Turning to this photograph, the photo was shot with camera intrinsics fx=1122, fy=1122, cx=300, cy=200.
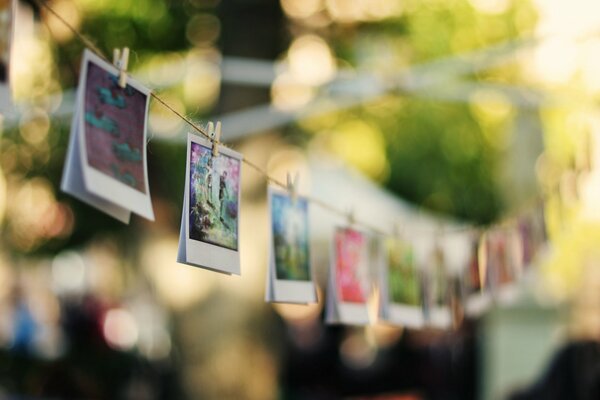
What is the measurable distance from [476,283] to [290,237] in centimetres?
160

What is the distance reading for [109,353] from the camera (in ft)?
33.3

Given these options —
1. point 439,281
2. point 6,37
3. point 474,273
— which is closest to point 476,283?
point 474,273

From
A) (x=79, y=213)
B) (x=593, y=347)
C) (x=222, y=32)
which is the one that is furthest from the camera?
(x=79, y=213)

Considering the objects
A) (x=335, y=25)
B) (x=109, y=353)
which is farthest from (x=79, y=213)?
(x=335, y=25)

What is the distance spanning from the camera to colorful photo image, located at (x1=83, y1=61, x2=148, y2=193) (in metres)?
2.29

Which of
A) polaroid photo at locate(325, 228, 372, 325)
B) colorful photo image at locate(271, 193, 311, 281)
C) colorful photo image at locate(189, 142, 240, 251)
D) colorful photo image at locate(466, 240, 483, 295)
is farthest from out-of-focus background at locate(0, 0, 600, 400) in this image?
colorful photo image at locate(271, 193, 311, 281)

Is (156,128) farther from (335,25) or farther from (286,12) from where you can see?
(335,25)

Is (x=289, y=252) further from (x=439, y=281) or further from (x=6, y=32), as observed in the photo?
(x=439, y=281)

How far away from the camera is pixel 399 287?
3.96m

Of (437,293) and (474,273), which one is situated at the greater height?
(474,273)

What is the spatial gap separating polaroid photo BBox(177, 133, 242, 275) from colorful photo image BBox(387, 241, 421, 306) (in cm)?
136

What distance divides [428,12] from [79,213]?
4.47m

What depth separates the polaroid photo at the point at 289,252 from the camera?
2.95 m

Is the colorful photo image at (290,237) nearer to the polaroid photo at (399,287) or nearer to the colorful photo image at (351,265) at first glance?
the colorful photo image at (351,265)
